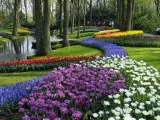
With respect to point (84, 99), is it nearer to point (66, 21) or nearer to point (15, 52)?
point (66, 21)

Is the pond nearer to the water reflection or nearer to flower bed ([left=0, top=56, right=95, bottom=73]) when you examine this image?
the water reflection

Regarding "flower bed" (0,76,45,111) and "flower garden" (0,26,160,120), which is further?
"flower bed" (0,76,45,111)

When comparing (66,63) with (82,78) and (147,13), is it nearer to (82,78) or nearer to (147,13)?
(82,78)

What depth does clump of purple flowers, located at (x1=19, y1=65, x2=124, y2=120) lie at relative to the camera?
5.55m

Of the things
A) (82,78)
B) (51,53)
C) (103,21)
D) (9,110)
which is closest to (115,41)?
(51,53)

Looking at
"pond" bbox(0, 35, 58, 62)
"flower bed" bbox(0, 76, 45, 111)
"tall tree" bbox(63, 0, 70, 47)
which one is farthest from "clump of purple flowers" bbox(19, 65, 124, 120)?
"tall tree" bbox(63, 0, 70, 47)

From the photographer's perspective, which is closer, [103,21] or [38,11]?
[38,11]

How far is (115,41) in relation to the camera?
78.4 feet

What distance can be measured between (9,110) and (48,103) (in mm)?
1212

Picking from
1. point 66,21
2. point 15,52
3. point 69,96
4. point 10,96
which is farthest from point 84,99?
point 15,52

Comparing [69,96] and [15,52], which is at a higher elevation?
[69,96]

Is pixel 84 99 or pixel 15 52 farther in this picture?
pixel 15 52

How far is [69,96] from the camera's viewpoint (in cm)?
654

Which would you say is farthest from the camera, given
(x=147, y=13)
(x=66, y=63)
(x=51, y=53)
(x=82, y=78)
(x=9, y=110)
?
(x=147, y=13)
